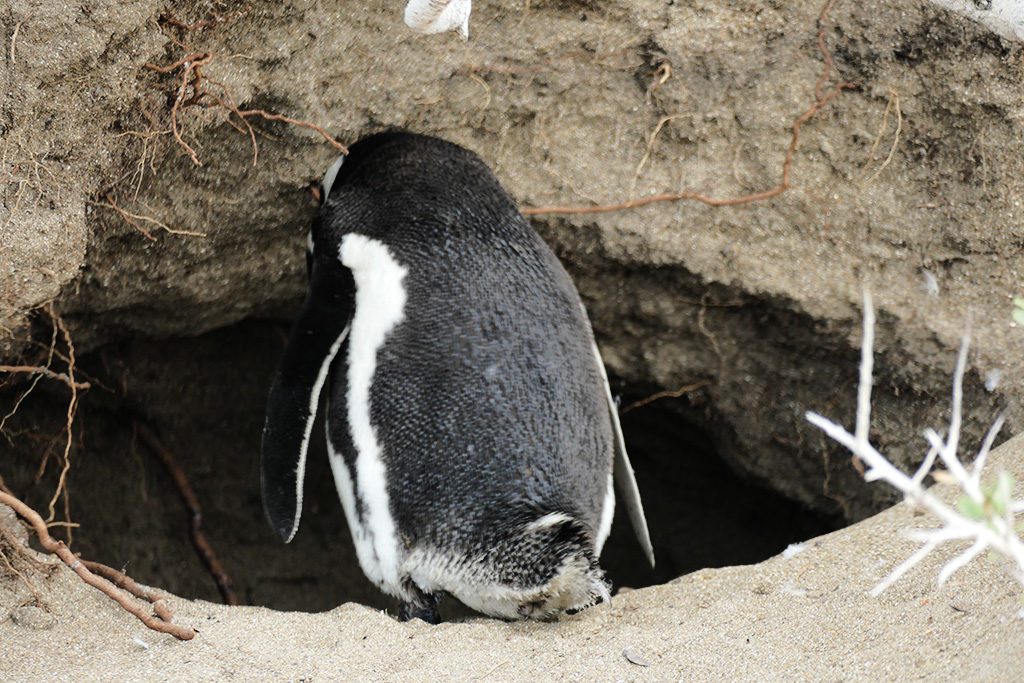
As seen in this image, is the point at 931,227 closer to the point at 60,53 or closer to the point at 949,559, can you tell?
the point at 949,559

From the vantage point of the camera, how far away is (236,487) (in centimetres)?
318

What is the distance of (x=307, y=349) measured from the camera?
7.41 feet

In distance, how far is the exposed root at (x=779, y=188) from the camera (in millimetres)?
2590

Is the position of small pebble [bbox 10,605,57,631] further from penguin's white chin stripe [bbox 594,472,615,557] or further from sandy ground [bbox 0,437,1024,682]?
penguin's white chin stripe [bbox 594,472,615,557]

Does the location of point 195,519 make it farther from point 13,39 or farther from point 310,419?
point 13,39

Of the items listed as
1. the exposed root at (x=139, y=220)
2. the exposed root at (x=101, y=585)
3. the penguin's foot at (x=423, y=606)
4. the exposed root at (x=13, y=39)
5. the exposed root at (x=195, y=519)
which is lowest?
the exposed root at (x=195, y=519)

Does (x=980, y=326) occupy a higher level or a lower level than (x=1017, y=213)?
lower

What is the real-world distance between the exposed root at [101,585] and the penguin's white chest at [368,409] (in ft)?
1.47

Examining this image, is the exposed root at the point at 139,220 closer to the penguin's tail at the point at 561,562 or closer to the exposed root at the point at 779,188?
the exposed root at the point at 779,188

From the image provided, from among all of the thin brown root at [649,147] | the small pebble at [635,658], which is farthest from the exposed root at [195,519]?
the small pebble at [635,658]

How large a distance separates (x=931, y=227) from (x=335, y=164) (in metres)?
1.39

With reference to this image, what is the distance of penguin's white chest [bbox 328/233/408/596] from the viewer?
2088 millimetres

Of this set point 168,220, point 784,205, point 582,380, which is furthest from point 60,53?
point 784,205

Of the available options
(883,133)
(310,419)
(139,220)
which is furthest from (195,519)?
(883,133)
